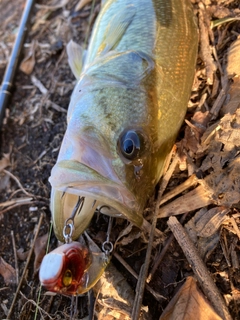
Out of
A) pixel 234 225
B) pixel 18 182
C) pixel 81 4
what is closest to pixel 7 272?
pixel 18 182

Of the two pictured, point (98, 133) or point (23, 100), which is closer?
point (98, 133)

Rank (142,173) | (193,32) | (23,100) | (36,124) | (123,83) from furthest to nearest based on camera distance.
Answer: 1. (23,100)
2. (36,124)
3. (193,32)
4. (123,83)
5. (142,173)

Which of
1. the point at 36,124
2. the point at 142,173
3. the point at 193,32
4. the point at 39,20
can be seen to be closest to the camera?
the point at 142,173

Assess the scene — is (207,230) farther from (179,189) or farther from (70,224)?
(70,224)

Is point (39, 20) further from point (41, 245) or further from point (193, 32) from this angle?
point (41, 245)

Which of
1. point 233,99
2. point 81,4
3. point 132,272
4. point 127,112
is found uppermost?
point 81,4

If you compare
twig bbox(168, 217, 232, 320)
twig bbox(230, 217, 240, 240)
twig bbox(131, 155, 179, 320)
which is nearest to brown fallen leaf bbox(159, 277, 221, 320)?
twig bbox(168, 217, 232, 320)

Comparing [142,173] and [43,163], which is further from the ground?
[142,173]

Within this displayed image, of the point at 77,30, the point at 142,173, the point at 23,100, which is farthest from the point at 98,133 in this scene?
the point at 77,30
